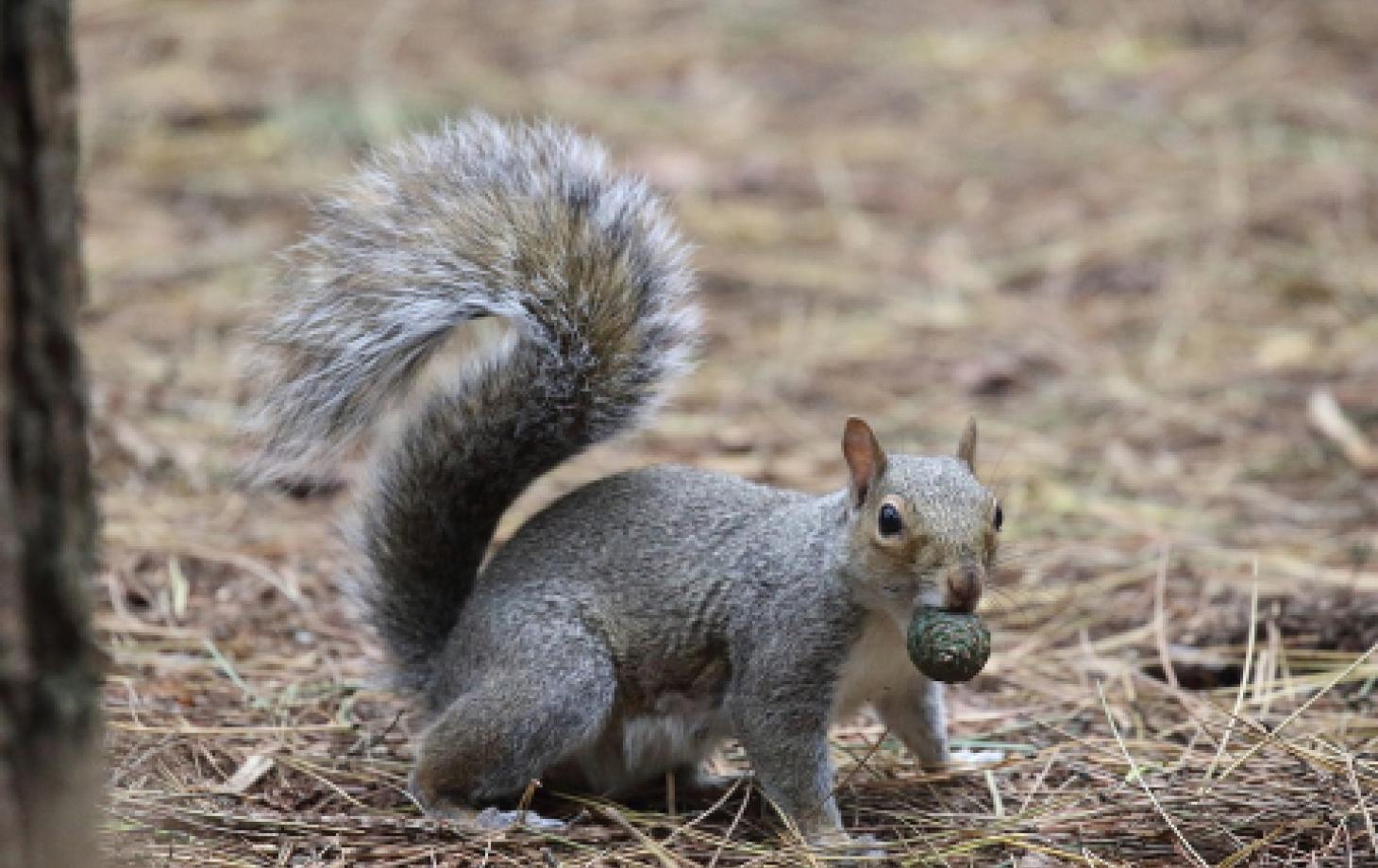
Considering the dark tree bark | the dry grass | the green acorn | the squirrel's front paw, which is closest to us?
the dark tree bark

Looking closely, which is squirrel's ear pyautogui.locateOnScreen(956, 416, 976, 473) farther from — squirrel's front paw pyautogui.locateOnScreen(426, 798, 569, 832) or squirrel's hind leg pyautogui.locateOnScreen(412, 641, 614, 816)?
squirrel's front paw pyautogui.locateOnScreen(426, 798, 569, 832)

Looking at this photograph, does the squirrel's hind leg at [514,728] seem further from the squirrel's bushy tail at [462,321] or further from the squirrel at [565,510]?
the squirrel's bushy tail at [462,321]

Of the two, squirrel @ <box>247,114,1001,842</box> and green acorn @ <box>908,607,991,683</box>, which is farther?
squirrel @ <box>247,114,1001,842</box>

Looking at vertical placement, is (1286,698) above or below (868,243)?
below

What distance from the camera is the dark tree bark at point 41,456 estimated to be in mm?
1292

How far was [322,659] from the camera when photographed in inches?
119

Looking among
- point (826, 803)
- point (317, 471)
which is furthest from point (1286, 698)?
point (317, 471)

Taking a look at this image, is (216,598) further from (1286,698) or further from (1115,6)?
(1115,6)

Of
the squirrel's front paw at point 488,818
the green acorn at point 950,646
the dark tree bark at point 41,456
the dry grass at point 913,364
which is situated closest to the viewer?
the dark tree bark at point 41,456

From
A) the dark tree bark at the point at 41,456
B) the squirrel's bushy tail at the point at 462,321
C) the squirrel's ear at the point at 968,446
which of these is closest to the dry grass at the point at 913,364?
the squirrel's ear at the point at 968,446

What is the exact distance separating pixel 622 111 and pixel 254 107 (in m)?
1.41

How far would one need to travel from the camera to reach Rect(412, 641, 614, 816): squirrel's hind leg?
7.81ft

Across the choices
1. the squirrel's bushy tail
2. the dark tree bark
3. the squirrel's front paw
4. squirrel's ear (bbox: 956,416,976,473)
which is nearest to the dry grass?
the squirrel's front paw

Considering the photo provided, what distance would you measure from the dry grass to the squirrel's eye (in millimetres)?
367
